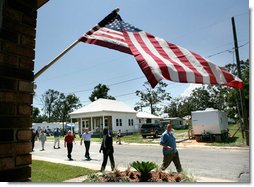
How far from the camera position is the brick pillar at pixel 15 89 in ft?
6.00

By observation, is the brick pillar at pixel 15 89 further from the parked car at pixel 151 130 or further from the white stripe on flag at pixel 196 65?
the parked car at pixel 151 130

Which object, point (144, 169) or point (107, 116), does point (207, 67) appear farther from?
point (107, 116)

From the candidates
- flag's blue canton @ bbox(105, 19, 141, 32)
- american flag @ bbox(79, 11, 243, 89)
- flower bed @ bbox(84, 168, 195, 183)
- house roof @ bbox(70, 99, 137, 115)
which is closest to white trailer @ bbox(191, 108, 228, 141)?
house roof @ bbox(70, 99, 137, 115)

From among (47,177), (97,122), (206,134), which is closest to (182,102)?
(97,122)

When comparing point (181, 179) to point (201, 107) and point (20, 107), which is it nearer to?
point (20, 107)

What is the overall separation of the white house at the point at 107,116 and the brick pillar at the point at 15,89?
112 ft

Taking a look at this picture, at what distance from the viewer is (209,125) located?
2398 centimetres

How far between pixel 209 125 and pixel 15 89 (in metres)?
23.6

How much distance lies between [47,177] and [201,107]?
62.1 meters

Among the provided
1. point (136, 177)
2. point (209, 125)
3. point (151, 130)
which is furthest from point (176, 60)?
point (151, 130)

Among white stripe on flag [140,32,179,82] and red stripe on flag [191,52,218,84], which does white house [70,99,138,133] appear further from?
red stripe on flag [191,52,218,84]

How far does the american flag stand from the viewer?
2222 millimetres

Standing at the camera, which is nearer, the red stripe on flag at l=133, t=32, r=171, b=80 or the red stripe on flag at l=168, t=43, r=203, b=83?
the red stripe on flag at l=133, t=32, r=171, b=80

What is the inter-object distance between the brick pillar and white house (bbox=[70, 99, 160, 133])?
1347 inches
